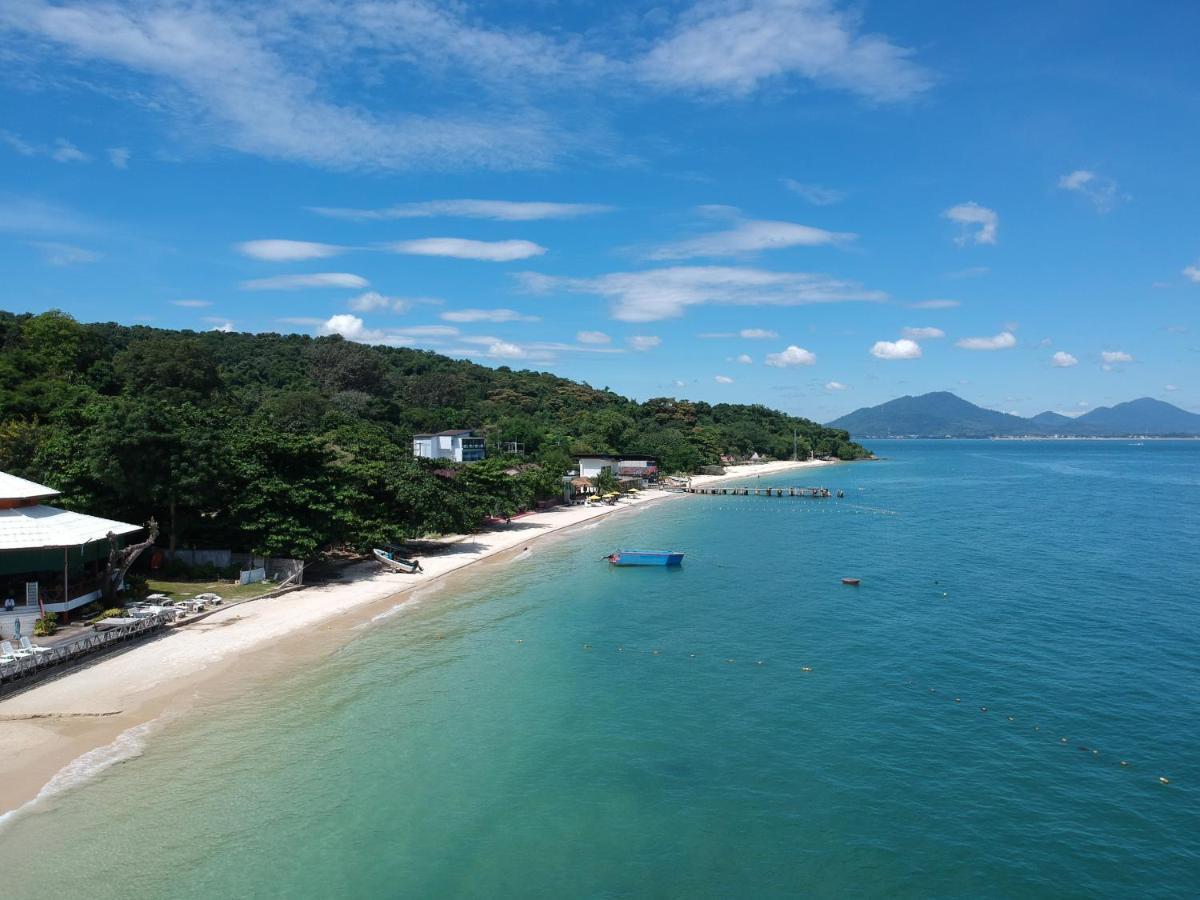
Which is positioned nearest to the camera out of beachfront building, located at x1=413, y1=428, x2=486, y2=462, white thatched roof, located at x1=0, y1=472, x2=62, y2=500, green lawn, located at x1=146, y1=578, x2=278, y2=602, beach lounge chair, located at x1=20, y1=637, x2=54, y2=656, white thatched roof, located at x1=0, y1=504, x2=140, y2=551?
beach lounge chair, located at x1=20, y1=637, x2=54, y2=656

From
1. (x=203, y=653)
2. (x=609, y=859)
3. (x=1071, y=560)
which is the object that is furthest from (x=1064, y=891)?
(x=1071, y=560)

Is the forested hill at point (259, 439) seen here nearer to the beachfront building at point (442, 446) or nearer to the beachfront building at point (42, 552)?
the beachfront building at point (442, 446)

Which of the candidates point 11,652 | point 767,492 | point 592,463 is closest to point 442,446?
point 592,463

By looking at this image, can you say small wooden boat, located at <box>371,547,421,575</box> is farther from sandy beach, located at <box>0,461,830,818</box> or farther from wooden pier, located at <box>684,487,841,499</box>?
wooden pier, located at <box>684,487,841,499</box>

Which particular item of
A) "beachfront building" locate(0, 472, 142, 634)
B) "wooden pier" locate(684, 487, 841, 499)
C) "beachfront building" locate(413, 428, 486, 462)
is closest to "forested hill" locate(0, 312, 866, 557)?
"beachfront building" locate(413, 428, 486, 462)

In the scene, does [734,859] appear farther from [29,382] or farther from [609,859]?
[29,382]

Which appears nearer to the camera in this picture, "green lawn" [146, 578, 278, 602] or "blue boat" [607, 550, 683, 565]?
"green lawn" [146, 578, 278, 602]

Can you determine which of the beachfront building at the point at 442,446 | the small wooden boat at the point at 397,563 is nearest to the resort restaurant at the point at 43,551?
the small wooden boat at the point at 397,563

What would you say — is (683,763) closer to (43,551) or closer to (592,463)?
(43,551)
